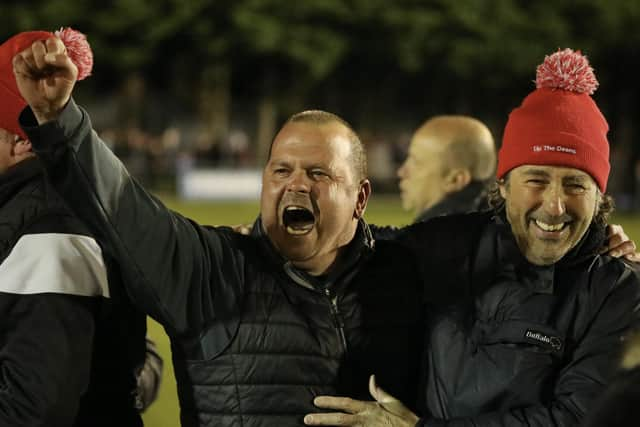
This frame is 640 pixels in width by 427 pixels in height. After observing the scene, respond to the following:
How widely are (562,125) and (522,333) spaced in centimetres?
74

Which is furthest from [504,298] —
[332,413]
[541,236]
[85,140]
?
[85,140]

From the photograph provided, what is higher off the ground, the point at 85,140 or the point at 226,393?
the point at 85,140

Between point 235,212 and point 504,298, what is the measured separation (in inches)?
735

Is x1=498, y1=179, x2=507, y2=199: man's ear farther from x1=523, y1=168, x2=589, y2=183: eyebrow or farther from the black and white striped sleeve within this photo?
the black and white striped sleeve

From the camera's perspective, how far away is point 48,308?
288cm

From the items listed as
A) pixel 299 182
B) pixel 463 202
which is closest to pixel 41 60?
pixel 299 182

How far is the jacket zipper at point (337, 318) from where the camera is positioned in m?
3.24

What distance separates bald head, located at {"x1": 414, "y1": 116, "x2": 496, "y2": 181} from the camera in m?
6.39

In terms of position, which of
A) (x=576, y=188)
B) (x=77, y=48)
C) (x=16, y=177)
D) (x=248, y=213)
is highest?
(x=77, y=48)

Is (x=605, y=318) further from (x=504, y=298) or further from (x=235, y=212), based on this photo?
(x=235, y=212)

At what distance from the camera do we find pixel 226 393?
10.2ft

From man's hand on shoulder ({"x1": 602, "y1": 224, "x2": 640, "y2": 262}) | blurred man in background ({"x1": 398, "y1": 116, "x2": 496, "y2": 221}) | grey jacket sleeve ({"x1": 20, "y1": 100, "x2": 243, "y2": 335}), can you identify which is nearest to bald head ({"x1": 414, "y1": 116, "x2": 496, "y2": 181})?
blurred man in background ({"x1": 398, "y1": 116, "x2": 496, "y2": 221})

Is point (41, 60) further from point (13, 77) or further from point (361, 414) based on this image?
point (361, 414)

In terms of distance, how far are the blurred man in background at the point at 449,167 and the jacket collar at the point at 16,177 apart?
3526mm
